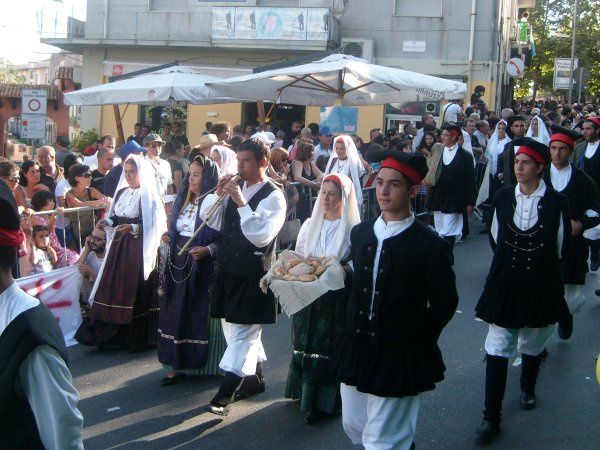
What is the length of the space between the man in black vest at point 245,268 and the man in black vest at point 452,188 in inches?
223

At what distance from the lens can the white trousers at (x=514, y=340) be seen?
212 inches

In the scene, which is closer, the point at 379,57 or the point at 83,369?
the point at 83,369

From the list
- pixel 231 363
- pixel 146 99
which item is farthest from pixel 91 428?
pixel 146 99

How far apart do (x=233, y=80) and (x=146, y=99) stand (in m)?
1.84

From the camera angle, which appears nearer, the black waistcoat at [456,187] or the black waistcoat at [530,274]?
the black waistcoat at [530,274]

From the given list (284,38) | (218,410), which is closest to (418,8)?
(284,38)

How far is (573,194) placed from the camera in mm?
6836

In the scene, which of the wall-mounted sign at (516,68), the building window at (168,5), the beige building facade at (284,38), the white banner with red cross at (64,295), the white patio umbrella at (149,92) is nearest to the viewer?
the white banner with red cross at (64,295)

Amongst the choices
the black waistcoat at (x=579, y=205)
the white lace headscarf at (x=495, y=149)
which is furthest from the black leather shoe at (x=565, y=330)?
the white lace headscarf at (x=495, y=149)

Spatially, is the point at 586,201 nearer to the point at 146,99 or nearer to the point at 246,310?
the point at 246,310

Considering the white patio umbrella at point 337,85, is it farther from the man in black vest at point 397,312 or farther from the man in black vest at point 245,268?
the man in black vest at point 397,312

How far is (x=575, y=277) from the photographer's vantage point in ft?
22.6

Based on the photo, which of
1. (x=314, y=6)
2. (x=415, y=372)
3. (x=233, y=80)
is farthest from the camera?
(x=314, y=6)

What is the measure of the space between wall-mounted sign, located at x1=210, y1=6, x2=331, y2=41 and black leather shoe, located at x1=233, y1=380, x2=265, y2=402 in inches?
772
